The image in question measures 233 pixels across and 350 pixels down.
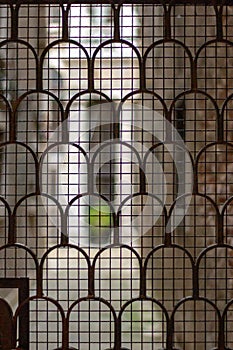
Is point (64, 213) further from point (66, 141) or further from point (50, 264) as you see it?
point (50, 264)

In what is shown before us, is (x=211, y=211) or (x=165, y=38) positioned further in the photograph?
(x=211, y=211)

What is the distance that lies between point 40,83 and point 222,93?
0.40m

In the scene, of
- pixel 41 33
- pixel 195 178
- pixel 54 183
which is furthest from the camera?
pixel 41 33

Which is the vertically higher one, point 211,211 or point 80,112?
point 80,112

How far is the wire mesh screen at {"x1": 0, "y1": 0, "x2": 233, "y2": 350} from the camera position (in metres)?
0.86

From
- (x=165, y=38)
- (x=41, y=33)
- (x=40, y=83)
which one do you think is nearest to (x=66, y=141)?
(x=40, y=83)

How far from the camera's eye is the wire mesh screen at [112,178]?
2.83 feet

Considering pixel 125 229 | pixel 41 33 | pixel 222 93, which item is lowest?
pixel 125 229

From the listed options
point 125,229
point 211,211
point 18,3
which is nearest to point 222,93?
point 211,211

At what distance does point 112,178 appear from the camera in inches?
41.4

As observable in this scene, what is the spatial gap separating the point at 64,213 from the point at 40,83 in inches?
7.0

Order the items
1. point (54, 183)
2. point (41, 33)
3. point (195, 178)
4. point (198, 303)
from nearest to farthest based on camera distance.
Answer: point (195, 178)
point (54, 183)
point (41, 33)
point (198, 303)

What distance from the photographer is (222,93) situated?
1157 millimetres

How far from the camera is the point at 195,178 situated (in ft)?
2.84
